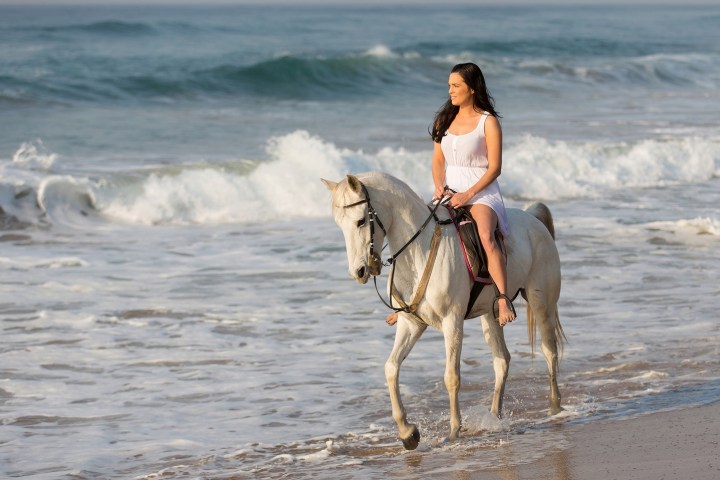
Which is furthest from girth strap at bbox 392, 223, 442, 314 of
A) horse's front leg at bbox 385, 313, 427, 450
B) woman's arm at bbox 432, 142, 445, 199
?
woman's arm at bbox 432, 142, 445, 199

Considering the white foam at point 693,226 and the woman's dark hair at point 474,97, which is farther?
the white foam at point 693,226

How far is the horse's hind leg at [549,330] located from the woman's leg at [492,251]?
0.77m

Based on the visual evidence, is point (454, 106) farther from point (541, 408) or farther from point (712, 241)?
point (712, 241)

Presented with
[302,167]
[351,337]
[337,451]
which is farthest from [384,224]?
[302,167]

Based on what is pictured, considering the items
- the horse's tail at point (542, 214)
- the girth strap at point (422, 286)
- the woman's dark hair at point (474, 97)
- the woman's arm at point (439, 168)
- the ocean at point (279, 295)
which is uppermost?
the woman's dark hair at point (474, 97)

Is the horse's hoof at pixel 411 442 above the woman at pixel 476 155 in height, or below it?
below

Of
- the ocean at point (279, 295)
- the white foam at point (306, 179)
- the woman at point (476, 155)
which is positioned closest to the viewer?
the woman at point (476, 155)

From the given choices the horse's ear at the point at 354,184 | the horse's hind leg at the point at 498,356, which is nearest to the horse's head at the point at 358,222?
the horse's ear at the point at 354,184

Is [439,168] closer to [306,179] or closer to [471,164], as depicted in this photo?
[471,164]

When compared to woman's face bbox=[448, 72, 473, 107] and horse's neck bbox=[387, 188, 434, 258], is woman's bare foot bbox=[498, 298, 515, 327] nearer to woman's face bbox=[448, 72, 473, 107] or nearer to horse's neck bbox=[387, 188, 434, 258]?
horse's neck bbox=[387, 188, 434, 258]

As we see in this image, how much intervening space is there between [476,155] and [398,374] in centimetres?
134

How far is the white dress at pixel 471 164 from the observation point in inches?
252

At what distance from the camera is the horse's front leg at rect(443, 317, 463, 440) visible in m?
6.25

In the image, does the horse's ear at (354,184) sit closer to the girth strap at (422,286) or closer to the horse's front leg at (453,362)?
the girth strap at (422,286)
